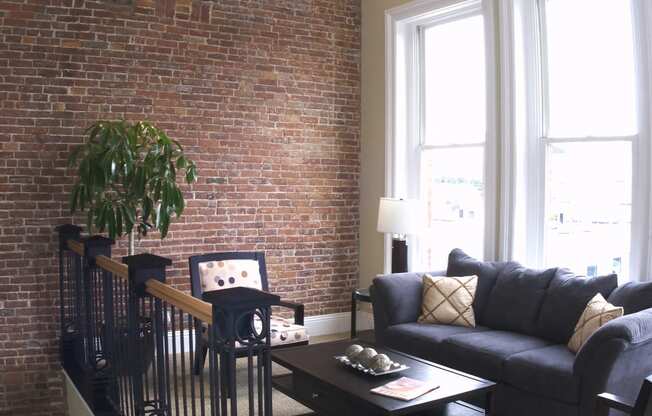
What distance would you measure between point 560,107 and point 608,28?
642 mm

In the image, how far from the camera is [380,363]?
11.5ft

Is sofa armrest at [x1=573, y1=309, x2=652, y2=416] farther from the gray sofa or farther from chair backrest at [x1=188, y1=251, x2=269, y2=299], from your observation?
chair backrest at [x1=188, y1=251, x2=269, y2=299]

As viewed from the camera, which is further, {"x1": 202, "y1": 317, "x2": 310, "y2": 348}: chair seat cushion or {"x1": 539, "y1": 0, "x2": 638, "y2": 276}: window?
{"x1": 202, "y1": 317, "x2": 310, "y2": 348}: chair seat cushion

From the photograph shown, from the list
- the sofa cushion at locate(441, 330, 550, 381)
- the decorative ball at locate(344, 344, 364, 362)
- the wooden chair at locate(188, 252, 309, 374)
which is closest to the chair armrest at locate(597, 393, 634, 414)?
the sofa cushion at locate(441, 330, 550, 381)

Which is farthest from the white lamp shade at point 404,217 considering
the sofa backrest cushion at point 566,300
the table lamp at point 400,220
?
the sofa backrest cushion at point 566,300

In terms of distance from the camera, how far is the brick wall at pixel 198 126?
16.2 feet

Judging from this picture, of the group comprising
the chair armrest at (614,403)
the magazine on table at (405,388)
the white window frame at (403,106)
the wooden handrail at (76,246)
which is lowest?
the magazine on table at (405,388)

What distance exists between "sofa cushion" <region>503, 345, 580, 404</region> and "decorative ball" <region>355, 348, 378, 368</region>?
0.89 m

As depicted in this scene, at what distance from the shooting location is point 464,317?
15.4 ft

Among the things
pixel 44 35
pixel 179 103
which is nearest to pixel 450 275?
pixel 179 103

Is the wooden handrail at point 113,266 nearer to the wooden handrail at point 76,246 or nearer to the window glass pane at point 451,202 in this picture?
the wooden handrail at point 76,246

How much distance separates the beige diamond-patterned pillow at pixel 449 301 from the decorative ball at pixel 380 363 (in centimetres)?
131

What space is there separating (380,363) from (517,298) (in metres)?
1.49

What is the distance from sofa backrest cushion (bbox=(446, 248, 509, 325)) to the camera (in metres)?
4.82
